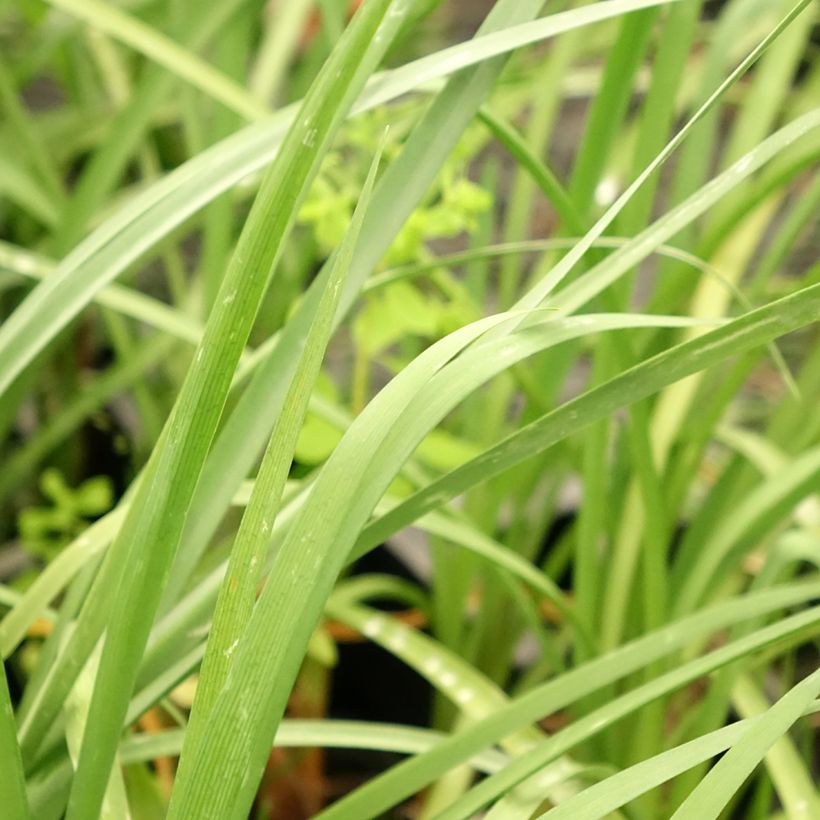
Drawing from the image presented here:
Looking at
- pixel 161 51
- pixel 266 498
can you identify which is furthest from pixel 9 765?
pixel 161 51

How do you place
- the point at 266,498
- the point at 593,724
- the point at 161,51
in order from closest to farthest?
the point at 266,498
the point at 593,724
the point at 161,51

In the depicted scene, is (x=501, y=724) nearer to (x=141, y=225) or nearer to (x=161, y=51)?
(x=141, y=225)

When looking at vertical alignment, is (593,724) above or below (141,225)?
below

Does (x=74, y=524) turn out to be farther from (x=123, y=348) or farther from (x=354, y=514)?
(x=354, y=514)

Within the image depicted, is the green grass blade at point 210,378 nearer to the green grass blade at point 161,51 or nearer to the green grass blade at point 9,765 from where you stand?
the green grass blade at point 9,765

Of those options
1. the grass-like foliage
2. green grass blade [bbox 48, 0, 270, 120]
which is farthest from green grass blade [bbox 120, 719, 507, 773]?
green grass blade [bbox 48, 0, 270, 120]

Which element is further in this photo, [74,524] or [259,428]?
[74,524]

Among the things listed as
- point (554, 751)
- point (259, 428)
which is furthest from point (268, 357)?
point (554, 751)

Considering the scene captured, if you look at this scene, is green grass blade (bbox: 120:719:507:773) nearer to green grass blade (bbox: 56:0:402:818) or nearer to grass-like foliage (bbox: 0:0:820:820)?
grass-like foliage (bbox: 0:0:820:820)

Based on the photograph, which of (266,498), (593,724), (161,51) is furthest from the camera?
(161,51)
